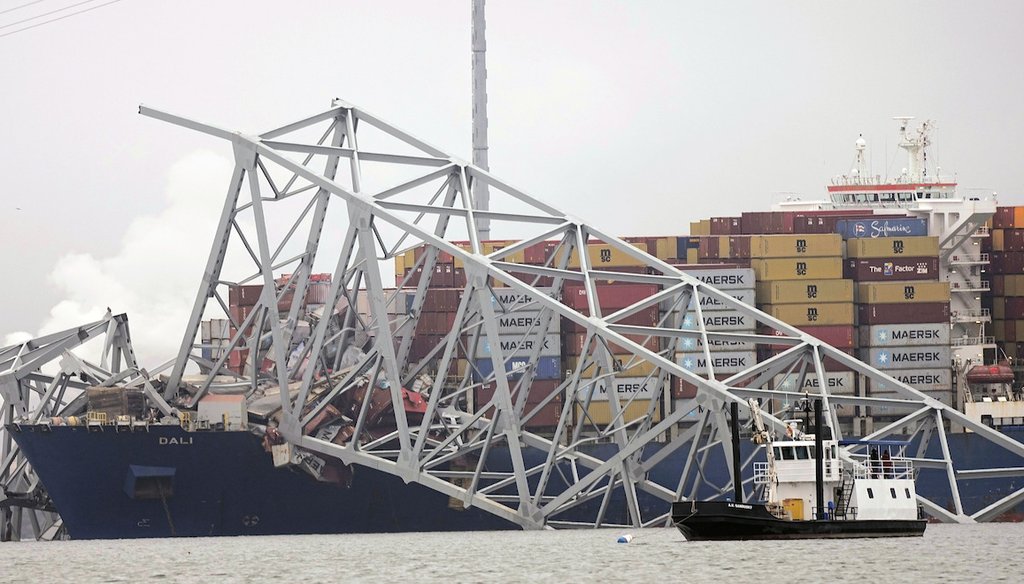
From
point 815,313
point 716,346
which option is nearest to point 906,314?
point 815,313

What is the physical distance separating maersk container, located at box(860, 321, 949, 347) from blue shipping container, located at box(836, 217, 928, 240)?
546 cm

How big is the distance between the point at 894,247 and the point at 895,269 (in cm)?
108

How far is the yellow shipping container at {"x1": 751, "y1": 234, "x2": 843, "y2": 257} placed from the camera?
87312mm

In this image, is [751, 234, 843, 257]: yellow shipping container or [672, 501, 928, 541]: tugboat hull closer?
[672, 501, 928, 541]: tugboat hull

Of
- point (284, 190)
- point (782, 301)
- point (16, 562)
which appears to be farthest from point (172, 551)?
point (782, 301)

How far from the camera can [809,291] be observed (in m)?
86.7

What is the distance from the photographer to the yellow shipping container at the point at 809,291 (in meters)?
86.6

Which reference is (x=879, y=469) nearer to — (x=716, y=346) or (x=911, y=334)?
(x=716, y=346)

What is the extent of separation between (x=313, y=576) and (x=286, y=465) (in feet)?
71.5

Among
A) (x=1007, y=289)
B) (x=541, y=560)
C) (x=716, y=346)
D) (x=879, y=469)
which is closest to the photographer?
(x=541, y=560)

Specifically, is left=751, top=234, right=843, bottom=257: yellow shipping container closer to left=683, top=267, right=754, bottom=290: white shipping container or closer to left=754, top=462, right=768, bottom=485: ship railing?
left=683, top=267, right=754, bottom=290: white shipping container

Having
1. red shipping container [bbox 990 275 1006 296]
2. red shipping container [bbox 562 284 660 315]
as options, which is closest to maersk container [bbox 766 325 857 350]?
red shipping container [bbox 562 284 660 315]

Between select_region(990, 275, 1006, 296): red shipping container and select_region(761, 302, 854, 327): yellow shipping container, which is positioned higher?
select_region(990, 275, 1006, 296): red shipping container

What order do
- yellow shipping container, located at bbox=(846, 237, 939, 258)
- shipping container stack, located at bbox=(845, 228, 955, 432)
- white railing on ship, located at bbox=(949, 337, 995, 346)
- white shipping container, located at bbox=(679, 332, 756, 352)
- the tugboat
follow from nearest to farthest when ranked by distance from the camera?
the tugboat, white shipping container, located at bbox=(679, 332, 756, 352), shipping container stack, located at bbox=(845, 228, 955, 432), yellow shipping container, located at bbox=(846, 237, 939, 258), white railing on ship, located at bbox=(949, 337, 995, 346)
